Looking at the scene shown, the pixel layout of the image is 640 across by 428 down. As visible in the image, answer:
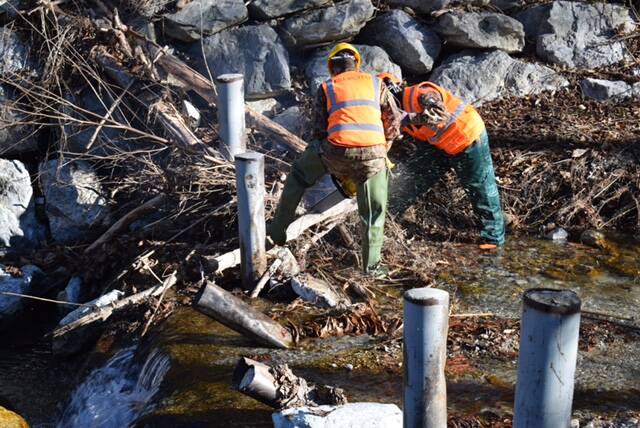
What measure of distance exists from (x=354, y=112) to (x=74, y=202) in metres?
3.35

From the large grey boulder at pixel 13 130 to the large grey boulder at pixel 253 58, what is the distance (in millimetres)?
1762

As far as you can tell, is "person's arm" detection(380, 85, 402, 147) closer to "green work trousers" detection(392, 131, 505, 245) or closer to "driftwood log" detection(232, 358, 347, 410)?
"green work trousers" detection(392, 131, 505, 245)

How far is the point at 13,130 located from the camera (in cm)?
823

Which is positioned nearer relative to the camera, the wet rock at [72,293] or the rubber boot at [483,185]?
the rubber boot at [483,185]

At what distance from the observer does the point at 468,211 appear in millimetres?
7266

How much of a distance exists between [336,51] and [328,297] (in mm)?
1726

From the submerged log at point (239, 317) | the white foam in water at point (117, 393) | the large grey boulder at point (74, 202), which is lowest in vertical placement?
the white foam in water at point (117, 393)

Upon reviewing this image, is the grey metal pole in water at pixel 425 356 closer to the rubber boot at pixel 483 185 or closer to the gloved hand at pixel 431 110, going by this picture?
the gloved hand at pixel 431 110

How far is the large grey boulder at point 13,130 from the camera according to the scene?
8.17m

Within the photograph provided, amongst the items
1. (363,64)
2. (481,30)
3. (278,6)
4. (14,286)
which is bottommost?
(14,286)

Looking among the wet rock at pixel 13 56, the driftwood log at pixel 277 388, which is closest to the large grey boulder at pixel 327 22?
the wet rock at pixel 13 56

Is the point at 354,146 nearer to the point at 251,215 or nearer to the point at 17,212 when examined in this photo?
the point at 251,215

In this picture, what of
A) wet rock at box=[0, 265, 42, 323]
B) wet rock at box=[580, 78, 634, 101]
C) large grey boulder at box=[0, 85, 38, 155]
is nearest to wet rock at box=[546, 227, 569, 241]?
wet rock at box=[580, 78, 634, 101]

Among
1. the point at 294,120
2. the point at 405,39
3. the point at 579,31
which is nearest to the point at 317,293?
the point at 294,120
